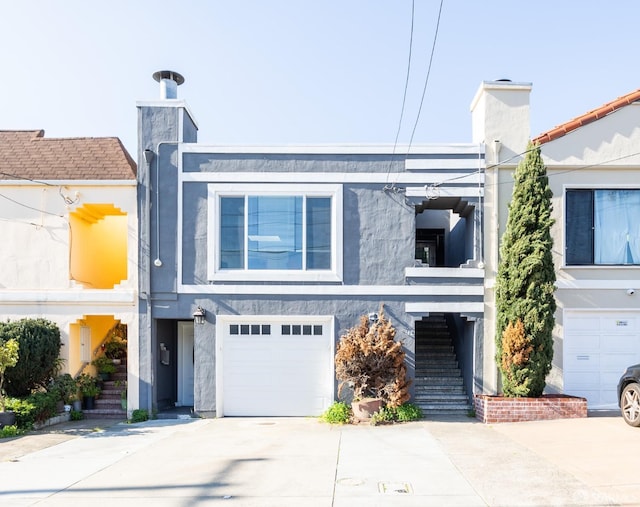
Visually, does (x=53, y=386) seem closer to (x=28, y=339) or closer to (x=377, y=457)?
(x=28, y=339)

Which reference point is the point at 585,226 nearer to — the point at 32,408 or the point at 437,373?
the point at 437,373

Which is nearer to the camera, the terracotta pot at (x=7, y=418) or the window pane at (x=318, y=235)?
the terracotta pot at (x=7, y=418)

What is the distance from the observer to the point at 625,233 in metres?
Answer: 12.0

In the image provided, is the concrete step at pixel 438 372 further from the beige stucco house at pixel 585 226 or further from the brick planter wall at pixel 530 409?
the brick planter wall at pixel 530 409

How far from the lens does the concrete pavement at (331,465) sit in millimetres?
6387

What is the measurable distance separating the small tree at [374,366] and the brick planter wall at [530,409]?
66.5 inches

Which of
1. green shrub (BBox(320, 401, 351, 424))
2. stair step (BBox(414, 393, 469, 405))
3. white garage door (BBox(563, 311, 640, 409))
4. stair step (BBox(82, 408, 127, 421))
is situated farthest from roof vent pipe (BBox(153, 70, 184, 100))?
white garage door (BBox(563, 311, 640, 409))

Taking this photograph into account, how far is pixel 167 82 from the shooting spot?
12.7m

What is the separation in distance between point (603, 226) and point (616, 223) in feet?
0.98

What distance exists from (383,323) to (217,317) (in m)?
3.63

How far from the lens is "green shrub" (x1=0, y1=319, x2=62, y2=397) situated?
10898 millimetres

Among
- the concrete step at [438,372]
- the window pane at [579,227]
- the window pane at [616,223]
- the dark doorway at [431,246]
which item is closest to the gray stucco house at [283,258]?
the concrete step at [438,372]

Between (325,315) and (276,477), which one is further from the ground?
(325,315)

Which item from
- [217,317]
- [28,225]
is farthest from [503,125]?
[28,225]
